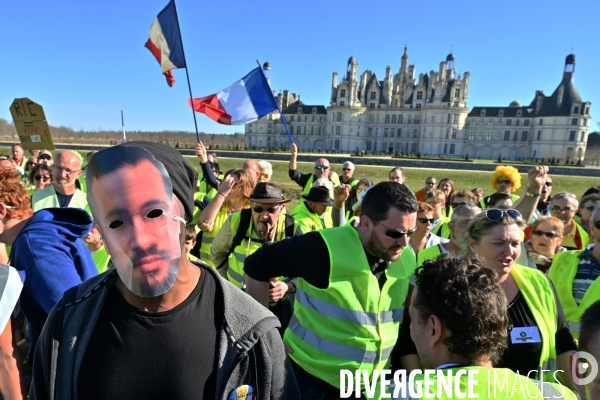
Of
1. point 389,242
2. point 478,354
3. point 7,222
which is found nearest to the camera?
point 478,354

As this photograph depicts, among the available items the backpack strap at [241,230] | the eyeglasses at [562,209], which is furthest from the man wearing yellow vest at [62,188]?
the eyeglasses at [562,209]

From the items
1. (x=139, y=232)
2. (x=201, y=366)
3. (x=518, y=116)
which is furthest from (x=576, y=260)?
(x=518, y=116)

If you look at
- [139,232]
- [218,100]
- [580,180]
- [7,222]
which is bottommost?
[580,180]

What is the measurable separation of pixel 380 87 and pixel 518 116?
31.2 metres

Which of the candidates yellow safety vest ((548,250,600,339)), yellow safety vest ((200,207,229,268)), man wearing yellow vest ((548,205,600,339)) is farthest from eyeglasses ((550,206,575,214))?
yellow safety vest ((200,207,229,268))

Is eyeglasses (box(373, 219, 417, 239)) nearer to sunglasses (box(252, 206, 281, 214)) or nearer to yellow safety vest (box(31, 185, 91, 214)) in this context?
sunglasses (box(252, 206, 281, 214))

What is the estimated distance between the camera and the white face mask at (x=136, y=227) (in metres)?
1.25

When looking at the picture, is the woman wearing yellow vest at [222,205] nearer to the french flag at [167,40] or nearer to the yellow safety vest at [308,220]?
the yellow safety vest at [308,220]

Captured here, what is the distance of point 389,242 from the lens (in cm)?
244

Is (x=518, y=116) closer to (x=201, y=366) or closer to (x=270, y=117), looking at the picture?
(x=270, y=117)

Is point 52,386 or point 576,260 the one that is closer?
point 52,386

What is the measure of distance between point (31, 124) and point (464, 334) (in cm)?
858

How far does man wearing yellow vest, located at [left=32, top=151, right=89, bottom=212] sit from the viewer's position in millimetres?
4465

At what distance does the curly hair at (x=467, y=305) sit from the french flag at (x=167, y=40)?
731cm
